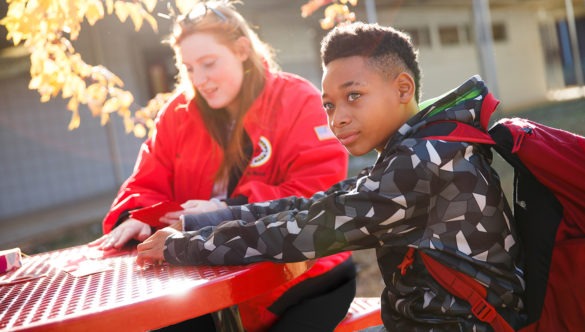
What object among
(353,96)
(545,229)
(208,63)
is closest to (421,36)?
(208,63)

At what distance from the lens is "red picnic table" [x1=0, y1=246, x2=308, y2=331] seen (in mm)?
1309

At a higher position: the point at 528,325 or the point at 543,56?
the point at 543,56

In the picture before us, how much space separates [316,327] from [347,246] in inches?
26.6

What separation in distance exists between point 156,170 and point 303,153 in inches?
27.5

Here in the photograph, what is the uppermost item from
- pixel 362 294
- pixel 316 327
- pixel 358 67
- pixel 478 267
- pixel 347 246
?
pixel 358 67

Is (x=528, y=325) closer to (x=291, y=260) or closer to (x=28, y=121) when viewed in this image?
(x=291, y=260)

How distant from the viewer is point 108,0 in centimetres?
264

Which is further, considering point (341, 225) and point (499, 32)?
point (499, 32)

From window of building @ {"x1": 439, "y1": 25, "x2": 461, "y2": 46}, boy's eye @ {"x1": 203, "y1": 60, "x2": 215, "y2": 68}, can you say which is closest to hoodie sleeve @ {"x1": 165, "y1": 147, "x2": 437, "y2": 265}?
boy's eye @ {"x1": 203, "y1": 60, "x2": 215, "y2": 68}

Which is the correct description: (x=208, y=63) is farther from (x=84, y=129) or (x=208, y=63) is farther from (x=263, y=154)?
(x=84, y=129)

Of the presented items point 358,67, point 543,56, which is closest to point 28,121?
point 358,67

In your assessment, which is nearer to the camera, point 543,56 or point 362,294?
point 362,294

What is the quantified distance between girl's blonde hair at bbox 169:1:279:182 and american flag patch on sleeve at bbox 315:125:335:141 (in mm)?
315

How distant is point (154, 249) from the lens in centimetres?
174
